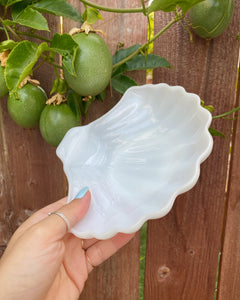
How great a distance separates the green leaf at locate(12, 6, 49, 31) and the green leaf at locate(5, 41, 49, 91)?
5cm

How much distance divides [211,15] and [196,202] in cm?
50

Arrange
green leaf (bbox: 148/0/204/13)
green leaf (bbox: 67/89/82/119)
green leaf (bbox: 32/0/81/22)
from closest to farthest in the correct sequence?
1. green leaf (bbox: 148/0/204/13)
2. green leaf (bbox: 32/0/81/22)
3. green leaf (bbox: 67/89/82/119)

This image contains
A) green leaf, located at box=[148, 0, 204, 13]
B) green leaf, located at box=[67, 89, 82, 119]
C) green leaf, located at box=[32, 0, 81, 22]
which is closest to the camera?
green leaf, located at box=[148, 0, 204, 13]

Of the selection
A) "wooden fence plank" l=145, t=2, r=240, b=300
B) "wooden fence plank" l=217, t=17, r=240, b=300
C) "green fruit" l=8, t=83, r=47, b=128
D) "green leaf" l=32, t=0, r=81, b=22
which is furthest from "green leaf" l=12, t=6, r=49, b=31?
"wooden fence plank" l=217, t=17, r=240, b=300

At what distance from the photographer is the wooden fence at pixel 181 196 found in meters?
0.74

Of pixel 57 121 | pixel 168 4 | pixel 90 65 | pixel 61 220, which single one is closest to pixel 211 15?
pixel 168 4

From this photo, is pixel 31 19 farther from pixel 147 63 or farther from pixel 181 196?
pixel 181 196

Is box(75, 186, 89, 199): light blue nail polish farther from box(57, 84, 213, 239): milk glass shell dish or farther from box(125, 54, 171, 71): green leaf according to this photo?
box(125, 54, 171, 71): green leaf

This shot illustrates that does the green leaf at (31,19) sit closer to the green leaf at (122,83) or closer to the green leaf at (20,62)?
the green leaf at (20,62)

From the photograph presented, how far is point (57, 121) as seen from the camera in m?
0.65

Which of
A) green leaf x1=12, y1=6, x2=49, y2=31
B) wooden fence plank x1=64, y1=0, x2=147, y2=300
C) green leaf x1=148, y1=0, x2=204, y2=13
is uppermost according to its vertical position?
green leaf x1=148, y1=0, x2=204, y2=13

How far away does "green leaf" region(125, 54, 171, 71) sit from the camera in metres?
0.68

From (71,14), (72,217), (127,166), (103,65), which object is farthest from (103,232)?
(71,14)

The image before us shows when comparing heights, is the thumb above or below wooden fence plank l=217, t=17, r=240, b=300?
above
